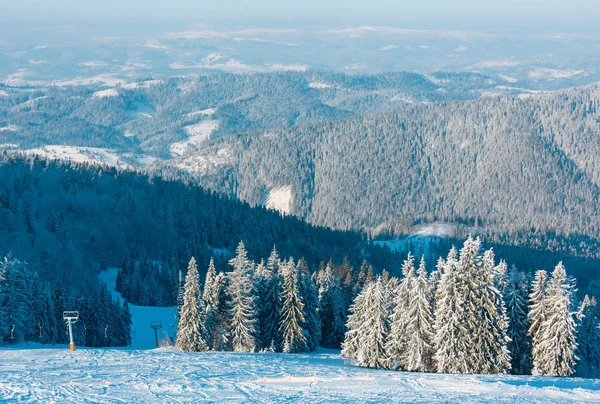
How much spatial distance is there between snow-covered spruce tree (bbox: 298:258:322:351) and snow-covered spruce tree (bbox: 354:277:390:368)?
1106 cm

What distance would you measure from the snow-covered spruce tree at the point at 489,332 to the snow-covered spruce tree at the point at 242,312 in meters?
20.1

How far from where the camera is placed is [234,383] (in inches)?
1458

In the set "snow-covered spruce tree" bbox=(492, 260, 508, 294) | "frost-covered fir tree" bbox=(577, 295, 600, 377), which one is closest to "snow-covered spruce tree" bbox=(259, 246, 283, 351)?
"snow-covered spruce tree" bbox=(492, 260, 508, 294)

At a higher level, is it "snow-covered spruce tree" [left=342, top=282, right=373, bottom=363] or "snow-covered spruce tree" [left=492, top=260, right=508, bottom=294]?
"snow-covered spruce tree" [left=492, top=260, right=508, bottom=294]

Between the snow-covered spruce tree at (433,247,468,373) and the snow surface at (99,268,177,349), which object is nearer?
the snow-covered spruce tree at (433,247,468,373)

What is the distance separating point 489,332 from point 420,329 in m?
4.98

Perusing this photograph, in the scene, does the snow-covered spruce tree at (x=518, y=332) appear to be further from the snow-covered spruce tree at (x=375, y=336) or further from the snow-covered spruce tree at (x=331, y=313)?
the snow-covered spruce tree at (x=331, y=313)

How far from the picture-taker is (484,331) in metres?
47.9

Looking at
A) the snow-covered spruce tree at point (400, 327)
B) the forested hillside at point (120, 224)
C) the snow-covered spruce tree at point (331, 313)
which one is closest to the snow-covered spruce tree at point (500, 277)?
the snow-covered spruce tree at point (400, 327)

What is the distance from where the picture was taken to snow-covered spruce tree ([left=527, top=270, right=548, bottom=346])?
5084 cm

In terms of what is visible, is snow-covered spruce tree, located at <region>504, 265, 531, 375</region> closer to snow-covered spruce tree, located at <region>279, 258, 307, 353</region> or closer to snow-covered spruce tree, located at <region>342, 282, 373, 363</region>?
snow-covered spruce tree, located at <region>342, 282, 373, 363</region>

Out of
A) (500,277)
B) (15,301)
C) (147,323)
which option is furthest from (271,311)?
(147,323)

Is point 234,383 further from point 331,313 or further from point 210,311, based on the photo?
point 331,313

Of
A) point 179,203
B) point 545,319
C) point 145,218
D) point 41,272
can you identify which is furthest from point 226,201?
point 545,319
